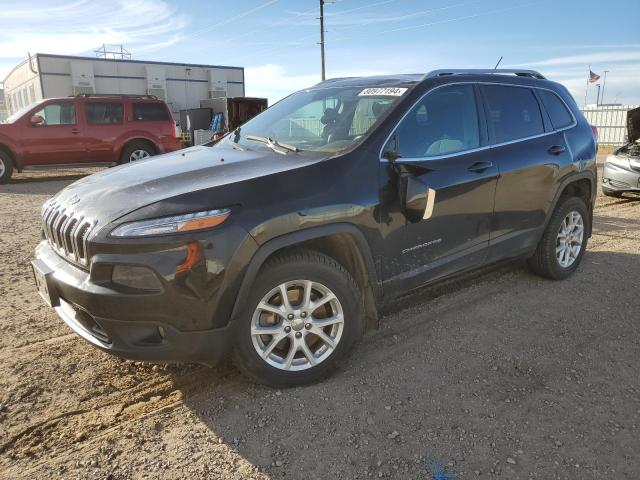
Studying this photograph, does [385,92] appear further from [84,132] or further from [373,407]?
[84,132]

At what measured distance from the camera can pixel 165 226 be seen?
2396 millimetres

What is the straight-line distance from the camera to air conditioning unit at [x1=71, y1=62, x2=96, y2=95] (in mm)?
21609

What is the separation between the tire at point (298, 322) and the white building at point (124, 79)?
73.8 feet

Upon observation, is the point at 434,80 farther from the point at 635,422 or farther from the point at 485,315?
the point at 635,422

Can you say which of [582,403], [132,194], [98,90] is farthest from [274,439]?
[98,90]

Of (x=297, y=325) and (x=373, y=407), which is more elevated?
(x=297, y=325)

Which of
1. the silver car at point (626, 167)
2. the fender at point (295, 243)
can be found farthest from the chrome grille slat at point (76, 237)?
the silver car at point (626, 167)

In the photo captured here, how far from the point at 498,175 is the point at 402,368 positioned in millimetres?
1639

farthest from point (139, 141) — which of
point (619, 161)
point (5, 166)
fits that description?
point (619, 161)

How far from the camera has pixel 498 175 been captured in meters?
3.75

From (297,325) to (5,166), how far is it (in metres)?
11.6

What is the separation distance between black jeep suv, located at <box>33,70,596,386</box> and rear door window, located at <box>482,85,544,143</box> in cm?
2

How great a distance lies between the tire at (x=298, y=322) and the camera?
8.73 ft

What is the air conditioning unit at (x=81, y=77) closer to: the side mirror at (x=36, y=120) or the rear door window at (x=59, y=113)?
the rear door window at (x=59, y=113)
